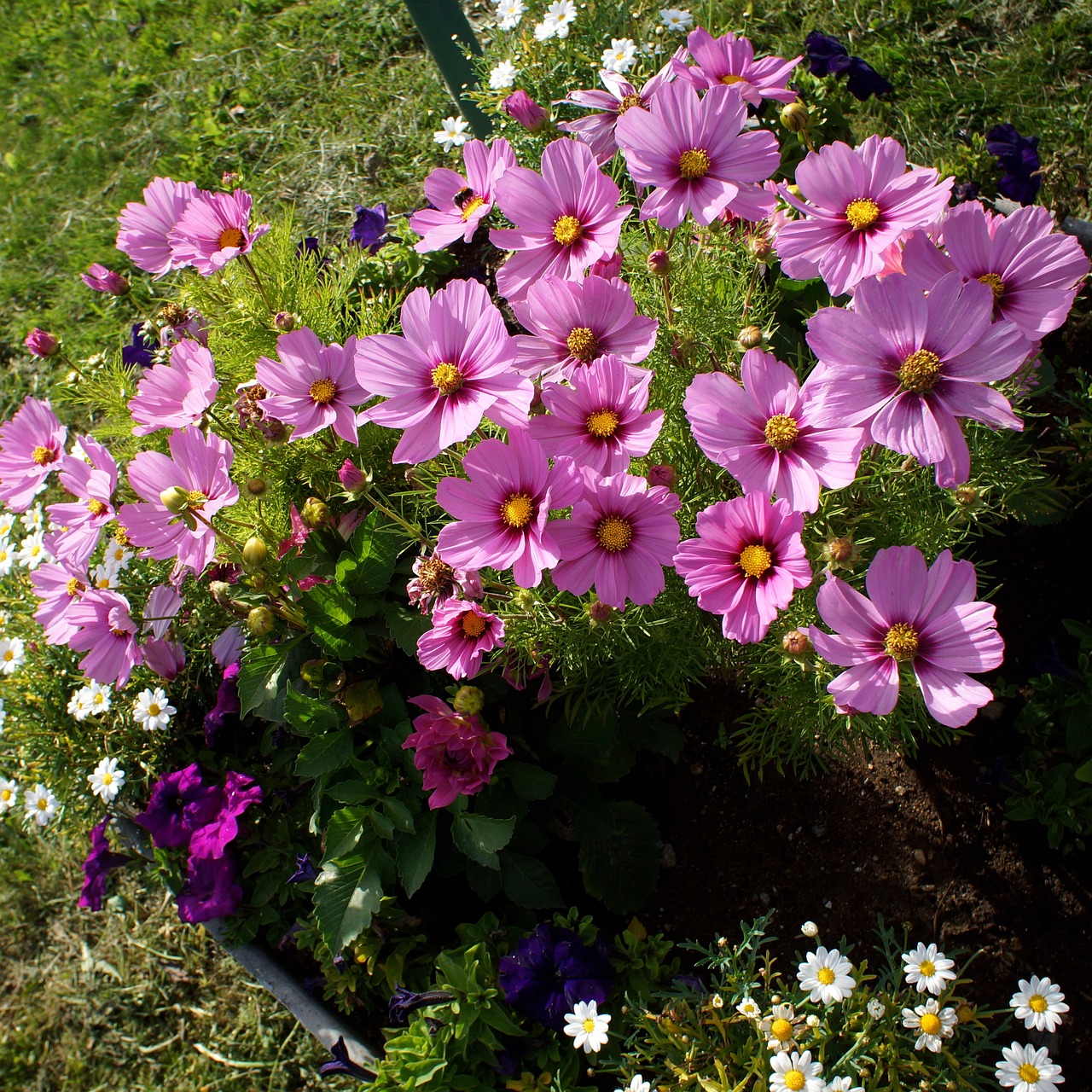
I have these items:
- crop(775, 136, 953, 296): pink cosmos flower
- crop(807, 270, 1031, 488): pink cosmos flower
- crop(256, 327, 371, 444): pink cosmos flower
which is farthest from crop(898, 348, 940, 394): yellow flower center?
crop(256, 327, 371, 444): pink cosmos flower

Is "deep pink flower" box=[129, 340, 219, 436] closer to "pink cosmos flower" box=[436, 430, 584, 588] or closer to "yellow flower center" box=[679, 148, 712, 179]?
"pink cosmos flower" box=[436, 430, 584, 588]

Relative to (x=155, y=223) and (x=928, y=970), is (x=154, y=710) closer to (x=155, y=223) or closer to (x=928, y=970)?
(x=155, y=223)

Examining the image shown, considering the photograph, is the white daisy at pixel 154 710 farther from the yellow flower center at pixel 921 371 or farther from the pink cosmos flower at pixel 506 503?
the yellow flower center at pixel 921 371

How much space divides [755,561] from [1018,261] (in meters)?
0.46

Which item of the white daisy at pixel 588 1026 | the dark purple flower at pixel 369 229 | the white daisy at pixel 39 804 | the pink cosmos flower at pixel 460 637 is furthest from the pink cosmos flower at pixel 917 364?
the white daisy at pixel 39 804

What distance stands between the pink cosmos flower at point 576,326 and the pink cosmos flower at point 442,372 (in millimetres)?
46

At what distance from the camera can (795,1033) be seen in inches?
51.5

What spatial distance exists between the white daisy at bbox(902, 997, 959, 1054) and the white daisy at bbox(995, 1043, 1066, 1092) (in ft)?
0.23

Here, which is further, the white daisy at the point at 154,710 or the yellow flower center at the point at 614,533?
the white daisy at the point at 154,710

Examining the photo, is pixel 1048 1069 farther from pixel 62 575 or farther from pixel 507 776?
pixel 62 575

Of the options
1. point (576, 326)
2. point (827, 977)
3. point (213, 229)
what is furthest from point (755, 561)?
point (213, 229)

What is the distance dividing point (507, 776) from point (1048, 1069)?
0.86m

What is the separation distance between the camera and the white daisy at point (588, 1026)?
4.28 feet

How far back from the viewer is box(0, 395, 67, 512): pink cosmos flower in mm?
1560
